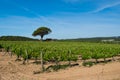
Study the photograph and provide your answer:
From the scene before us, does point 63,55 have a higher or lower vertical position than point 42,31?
lower

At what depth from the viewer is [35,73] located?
14484mm

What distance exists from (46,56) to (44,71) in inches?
131

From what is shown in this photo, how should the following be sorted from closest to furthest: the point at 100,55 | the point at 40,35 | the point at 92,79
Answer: the point at 92,79
the point at 100,55
the point at 40,35

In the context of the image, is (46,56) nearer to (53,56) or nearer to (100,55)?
(53,56)

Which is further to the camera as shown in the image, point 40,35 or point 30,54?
point 40,35

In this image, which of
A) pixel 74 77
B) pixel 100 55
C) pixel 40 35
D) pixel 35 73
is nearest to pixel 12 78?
pixel 35 73

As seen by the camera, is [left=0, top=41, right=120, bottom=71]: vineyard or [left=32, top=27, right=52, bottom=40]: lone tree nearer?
[left=0, top=41, right=120, bottom=71]: vineyard

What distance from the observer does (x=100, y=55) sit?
20062 mm

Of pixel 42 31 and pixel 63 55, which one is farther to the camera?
pixel 42 31

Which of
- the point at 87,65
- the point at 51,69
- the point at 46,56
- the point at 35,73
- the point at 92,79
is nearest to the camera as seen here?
the point at 92,79

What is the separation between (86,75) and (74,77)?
0.82 meters

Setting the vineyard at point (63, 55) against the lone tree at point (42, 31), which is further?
the lone tree at point (42, 31)

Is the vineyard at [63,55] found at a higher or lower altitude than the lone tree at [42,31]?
lower

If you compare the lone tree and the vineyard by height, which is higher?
the lone tree
